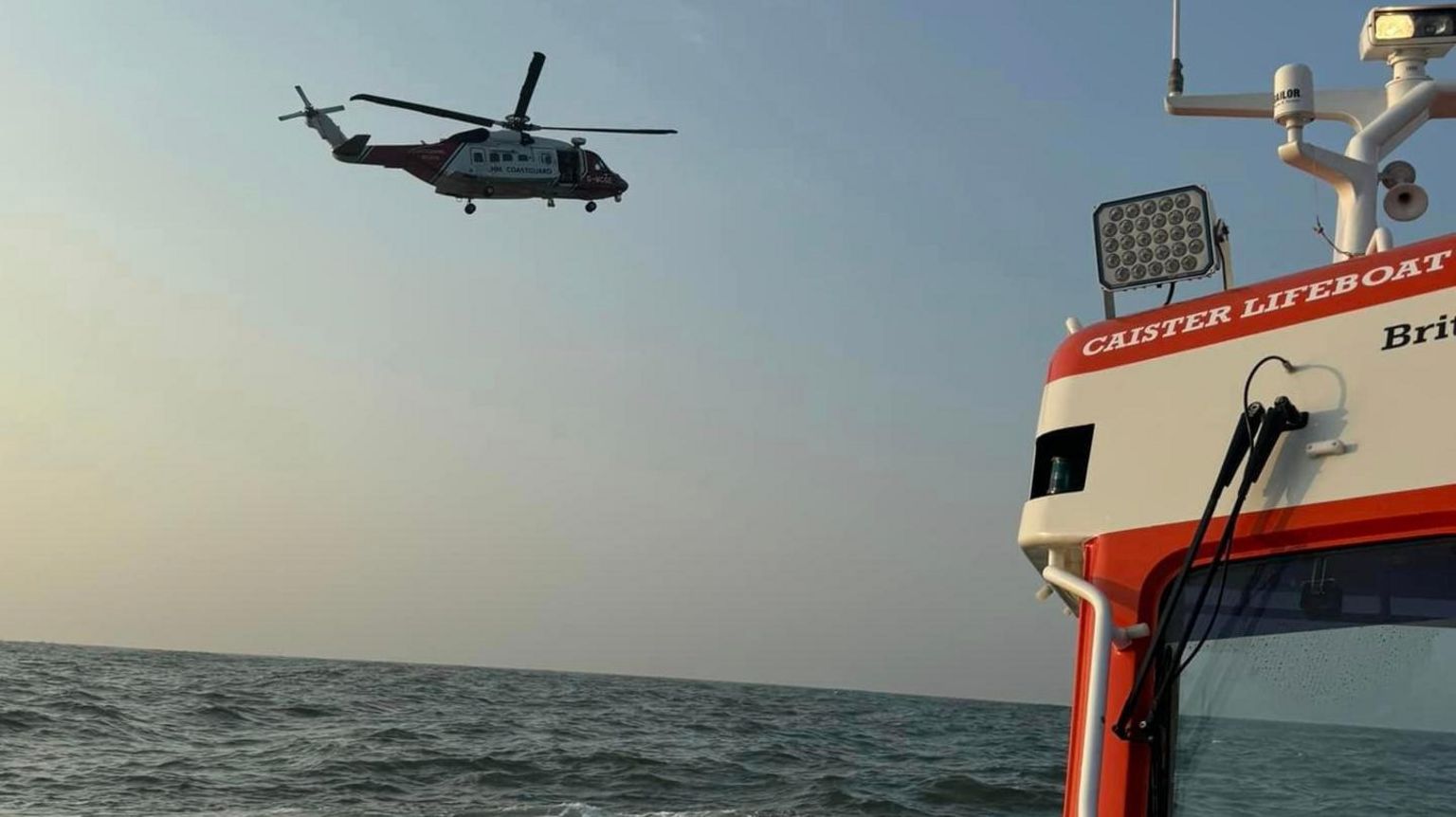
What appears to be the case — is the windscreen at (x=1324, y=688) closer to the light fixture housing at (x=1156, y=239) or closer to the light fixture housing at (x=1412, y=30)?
the light fixture housing at (x=1156, y=239)

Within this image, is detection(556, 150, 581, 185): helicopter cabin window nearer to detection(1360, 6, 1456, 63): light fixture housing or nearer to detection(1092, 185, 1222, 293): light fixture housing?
detection(1360, 6, 1456, 63): light fixture housing

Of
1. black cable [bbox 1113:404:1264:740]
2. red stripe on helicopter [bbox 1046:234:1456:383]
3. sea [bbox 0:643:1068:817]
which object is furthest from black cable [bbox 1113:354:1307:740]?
sea [bbox 0:643:1068:817]

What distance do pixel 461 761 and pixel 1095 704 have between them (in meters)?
19.3

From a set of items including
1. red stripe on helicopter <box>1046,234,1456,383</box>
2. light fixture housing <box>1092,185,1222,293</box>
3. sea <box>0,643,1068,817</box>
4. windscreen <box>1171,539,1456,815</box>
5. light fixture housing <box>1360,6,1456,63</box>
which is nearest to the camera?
windscreen <box>1171,539,1456,815</box>

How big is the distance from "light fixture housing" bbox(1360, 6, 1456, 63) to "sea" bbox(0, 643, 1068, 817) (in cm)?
1358

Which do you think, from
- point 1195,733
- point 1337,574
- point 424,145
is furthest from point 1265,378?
point 424,145

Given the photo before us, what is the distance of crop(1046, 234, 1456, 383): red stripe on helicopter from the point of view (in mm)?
2605

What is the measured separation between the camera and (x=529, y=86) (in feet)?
107

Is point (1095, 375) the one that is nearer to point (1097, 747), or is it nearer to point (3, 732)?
point (1097, 747)

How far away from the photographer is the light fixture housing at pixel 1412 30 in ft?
11.4

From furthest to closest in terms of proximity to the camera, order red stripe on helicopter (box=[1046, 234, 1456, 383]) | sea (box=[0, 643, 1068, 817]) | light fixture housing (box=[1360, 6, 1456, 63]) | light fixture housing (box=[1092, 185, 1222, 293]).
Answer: sea (box=[0, 643, 1068, 817]) < light fixture housing (box=[1360, 6, 1456, 63]) < light fixture housing (box=[1092, 185, 1222, 293]) < red stripe on helicopter (box=[1046, 234, 1456, 383])

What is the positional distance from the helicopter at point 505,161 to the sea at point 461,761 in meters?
10.7

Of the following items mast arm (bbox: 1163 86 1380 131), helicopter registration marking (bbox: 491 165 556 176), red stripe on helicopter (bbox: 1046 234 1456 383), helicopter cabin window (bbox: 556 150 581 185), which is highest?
helicopter cabin window (bbox: 556 150 581 185)

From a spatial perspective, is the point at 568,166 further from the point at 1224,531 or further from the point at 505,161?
the point at 1224,531
